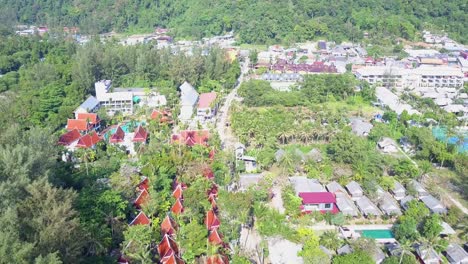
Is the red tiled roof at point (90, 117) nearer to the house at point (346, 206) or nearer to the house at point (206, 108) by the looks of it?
the house at point (206, 108)

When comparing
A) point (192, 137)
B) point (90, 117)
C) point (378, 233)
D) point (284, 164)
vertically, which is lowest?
point (378, 233)

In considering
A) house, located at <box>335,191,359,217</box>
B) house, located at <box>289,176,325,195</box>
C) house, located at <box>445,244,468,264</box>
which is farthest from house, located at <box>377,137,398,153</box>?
house, located at <box>445,244,468,264</box>

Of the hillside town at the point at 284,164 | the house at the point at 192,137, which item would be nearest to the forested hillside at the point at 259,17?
the hillside town at the point at 284,164

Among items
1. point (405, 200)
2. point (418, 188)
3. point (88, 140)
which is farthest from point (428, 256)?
point (88, 140)

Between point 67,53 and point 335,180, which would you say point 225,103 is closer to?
point 335,180

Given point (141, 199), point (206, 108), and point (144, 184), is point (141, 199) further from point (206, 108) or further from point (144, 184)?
point (206, 108)

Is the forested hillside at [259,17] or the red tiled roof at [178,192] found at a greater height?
the forested hillside at [259,17]
